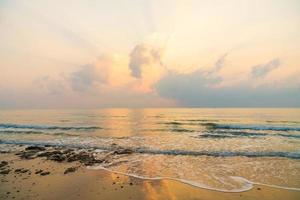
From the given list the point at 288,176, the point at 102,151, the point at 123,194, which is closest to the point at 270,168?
the point at 288,176

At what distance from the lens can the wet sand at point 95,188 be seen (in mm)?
8016

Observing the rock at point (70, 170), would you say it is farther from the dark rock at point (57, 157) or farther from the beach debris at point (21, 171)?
the dark rock at point (57, 157)

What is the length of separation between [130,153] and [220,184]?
8079 mm

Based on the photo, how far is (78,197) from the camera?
25.9 feet

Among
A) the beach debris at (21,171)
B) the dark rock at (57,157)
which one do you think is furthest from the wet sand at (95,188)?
the dark rock at (57,157)

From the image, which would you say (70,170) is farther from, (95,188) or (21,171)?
(95,188)

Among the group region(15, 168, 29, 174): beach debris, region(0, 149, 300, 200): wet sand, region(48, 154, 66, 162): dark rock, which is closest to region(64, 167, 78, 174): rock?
region(0, 149, 300, 200): wet sand

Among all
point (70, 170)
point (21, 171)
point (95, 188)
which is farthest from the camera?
point (70, 170)

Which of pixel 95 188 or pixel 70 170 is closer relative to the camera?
pixel 95 188

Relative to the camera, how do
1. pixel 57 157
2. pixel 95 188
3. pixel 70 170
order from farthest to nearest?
1. pixel 57 157
2. pixel 70 170
3. pixel 95 188

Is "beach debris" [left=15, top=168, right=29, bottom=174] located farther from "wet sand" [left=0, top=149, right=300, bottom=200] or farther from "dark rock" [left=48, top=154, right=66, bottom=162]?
"dark rock" [left=48, top=154, right=66, bottom=162]

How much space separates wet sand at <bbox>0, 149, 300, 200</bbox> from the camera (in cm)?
802

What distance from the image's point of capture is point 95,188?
8.83 m

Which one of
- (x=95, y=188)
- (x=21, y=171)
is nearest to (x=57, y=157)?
(x=21, y=171)
